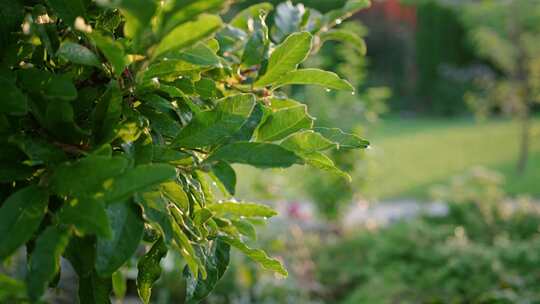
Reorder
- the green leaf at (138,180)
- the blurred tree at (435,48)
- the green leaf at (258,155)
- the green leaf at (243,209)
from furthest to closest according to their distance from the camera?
the blurred tree at (435,48) < the green leaf at (243,209) < the green leaf at (258,155) < the green leaf at (138,180)

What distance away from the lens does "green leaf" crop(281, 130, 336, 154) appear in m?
0.97

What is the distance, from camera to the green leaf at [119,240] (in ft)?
2.80

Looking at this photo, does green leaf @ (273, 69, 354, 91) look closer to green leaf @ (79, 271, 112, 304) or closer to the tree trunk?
green leaf @ (79, 271, 112, 304)

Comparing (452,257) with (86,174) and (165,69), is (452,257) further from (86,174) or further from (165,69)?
(86,174)

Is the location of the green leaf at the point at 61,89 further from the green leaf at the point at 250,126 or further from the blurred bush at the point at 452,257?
the blurred bush at the point at 452,257

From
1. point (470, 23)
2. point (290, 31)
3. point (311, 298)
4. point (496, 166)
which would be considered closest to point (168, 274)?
point (311, 298)

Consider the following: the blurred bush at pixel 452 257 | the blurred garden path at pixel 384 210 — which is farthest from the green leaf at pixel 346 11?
the blurred garden path at pixel 384 210

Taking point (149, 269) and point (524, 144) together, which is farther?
point (524, 144)

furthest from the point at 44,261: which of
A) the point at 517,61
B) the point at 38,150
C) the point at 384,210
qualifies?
the point at 517,61

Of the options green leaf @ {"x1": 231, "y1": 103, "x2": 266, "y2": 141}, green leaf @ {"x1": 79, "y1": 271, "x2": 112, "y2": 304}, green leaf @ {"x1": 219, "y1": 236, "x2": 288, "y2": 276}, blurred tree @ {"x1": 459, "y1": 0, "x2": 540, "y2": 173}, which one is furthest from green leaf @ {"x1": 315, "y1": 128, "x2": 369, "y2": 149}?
blurred tree @ {"x1": 459, "y1": 0, "x2": 540, "y2": 173}

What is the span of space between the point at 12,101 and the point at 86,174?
17cm

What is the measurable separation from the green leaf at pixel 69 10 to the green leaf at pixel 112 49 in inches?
4.7

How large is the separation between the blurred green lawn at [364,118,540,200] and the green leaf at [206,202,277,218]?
6172 millimetres

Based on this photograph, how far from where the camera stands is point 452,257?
4.29 metres
